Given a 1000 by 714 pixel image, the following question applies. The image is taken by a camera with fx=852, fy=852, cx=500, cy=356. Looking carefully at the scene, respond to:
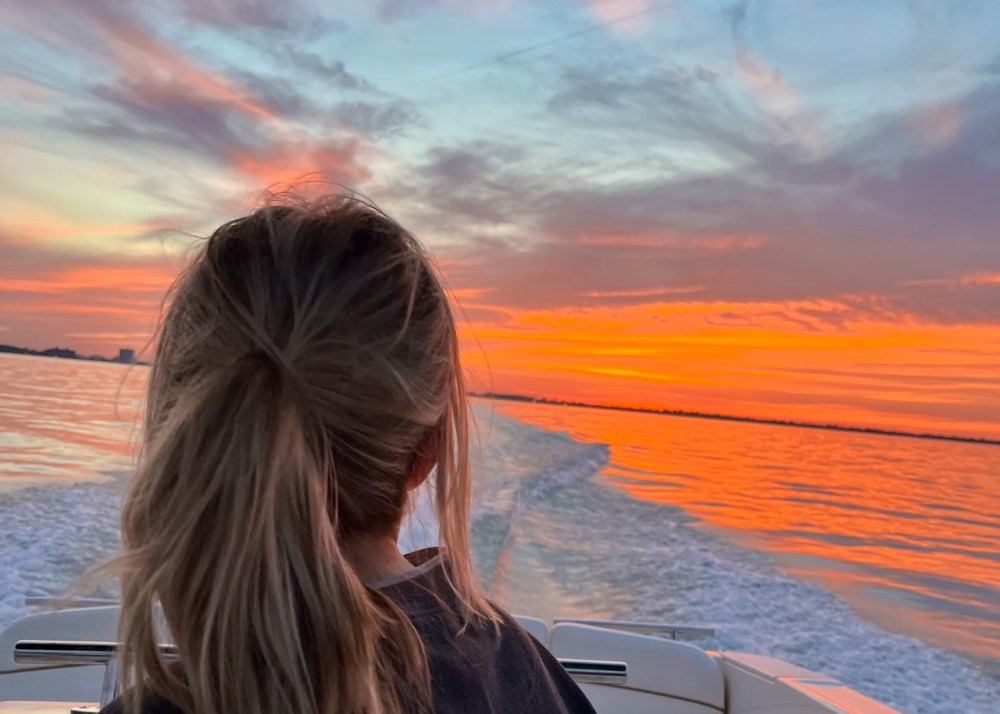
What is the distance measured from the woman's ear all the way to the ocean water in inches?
11.7

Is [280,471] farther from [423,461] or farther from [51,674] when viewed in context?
[51,674]

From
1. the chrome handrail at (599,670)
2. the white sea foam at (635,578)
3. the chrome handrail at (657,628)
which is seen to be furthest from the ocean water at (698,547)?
the chrome handrail at (657,628)

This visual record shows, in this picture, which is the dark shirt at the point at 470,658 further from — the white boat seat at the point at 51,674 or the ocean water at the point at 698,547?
the white boat seat at the point at 51,674

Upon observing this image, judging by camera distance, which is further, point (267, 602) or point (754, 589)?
point (754, 589)

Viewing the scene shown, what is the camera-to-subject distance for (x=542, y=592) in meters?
6.44

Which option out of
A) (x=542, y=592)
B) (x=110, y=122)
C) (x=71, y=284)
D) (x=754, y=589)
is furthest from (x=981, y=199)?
(x=71, y=284)

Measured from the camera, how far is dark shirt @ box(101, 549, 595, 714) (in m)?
0.70

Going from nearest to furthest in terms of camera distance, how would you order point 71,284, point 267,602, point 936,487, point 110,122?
point 267,602
point 110,122
point 71,284
point 936,487

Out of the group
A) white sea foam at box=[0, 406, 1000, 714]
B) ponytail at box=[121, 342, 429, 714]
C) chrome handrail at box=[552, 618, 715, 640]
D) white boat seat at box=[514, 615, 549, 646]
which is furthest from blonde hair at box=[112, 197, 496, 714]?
white sea foam at box=[0, 406, 1000, 714]

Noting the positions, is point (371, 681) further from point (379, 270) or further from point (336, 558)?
point (379, 270)

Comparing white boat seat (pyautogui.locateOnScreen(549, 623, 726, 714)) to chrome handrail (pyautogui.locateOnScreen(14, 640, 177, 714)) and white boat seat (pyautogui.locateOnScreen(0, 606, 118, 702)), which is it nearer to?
chrome handrail (pyautogui.locateOnScreen(14, 640, 177, 714))

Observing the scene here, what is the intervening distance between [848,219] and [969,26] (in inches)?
122

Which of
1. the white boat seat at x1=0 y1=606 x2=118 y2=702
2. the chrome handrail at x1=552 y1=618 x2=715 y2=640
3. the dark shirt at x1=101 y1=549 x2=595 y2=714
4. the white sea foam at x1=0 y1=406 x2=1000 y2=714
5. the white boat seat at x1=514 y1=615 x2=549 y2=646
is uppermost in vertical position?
the dark shirt at x1=101 y1=549 x2=595 y2=714

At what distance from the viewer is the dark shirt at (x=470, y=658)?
0.70 m
